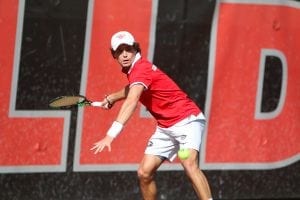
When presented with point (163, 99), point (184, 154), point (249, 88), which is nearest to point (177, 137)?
point (184, 154)

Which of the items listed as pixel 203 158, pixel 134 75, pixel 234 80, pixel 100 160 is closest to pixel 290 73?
pixel 234 80

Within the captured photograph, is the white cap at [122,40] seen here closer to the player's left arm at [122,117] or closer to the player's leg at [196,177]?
the player's left arm at [122,117]

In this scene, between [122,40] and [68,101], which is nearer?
[122,40]

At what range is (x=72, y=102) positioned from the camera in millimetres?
5629

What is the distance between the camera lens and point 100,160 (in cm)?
643

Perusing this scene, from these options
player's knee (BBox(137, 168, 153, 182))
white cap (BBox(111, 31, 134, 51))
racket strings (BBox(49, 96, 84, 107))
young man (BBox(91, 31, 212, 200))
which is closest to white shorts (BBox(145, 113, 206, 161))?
young man (BBox(91, 31, 212, 200))

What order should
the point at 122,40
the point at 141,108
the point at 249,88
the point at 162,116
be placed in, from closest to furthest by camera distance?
the point at 122,40
the point at 162,116
the point at 141,108
the point at 249,88

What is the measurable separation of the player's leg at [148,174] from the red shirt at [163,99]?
0.75ft

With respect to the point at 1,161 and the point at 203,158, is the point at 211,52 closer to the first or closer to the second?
the point at 203,158

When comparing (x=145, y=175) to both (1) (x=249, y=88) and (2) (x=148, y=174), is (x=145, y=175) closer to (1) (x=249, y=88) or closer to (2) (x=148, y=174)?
(2) (x=148, y=174)

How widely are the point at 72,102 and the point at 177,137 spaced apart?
70 cm

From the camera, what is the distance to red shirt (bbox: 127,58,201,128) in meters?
5.41

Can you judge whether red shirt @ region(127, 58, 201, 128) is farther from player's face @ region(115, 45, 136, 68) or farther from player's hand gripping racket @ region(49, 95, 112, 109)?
player's hand gripping racket @ region(49, 95, 112, 109)

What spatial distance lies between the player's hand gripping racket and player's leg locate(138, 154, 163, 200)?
1.42 feet
